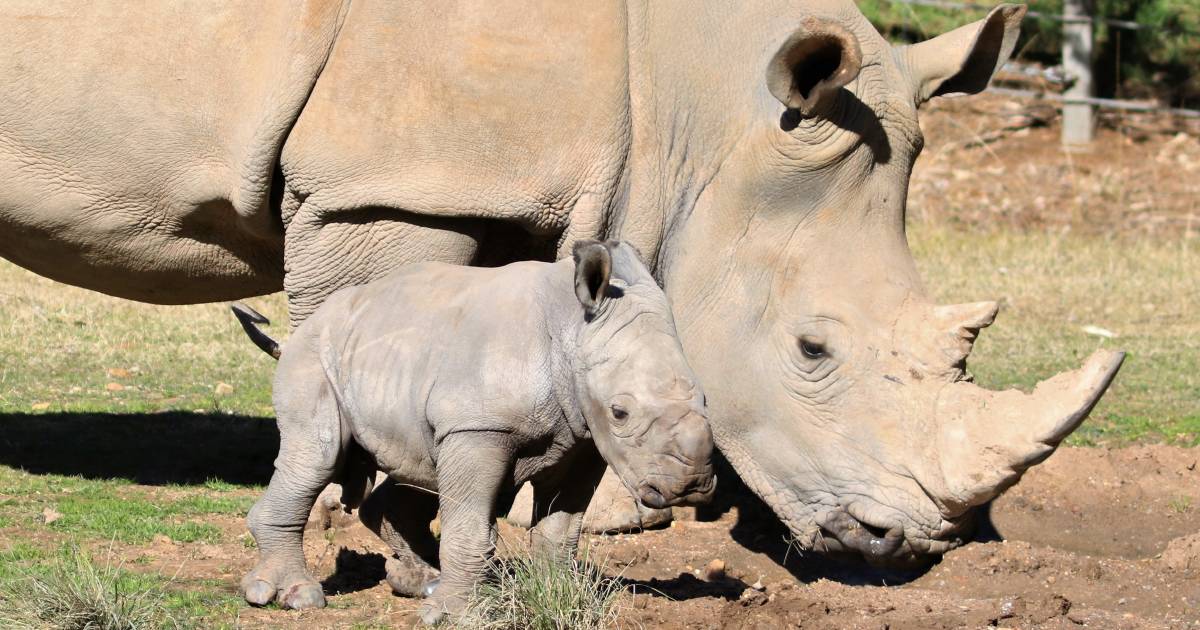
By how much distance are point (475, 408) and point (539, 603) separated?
0.61 meters

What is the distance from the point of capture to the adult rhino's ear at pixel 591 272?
4668mm

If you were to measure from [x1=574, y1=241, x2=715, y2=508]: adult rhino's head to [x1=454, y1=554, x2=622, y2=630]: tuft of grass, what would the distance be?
15.2 inches

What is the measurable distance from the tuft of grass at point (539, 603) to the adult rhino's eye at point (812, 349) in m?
1.58

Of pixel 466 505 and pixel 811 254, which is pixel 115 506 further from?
pixel 811 254

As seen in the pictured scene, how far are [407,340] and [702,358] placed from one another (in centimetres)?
159

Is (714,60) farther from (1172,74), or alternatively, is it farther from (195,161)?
(1172,74)

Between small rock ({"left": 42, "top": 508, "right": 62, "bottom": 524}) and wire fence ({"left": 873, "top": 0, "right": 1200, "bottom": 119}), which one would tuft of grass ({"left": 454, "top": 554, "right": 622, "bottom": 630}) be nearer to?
small rock ({"left": 42, "top": 508, "right": 62, "bottom": 524})

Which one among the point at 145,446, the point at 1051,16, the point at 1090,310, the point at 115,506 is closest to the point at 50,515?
the point at 115,506

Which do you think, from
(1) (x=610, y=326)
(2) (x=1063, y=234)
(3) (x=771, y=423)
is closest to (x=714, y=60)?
(3) (x=771, y=423)

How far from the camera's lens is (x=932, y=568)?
260 inches

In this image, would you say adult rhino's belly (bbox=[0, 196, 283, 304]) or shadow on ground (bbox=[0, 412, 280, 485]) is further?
shadow on ground (bbox=[0, 412, 280, 485])

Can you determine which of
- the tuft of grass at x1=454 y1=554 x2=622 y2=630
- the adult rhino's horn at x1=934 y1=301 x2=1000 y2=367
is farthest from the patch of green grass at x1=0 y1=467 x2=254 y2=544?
the adult rhino's horn at x1=934 y1=301 x2=1000 y2=367

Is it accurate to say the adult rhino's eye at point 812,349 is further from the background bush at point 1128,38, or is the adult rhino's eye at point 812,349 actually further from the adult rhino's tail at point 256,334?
the background bush at point 1128,38

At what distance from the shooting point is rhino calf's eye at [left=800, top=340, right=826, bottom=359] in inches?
239
